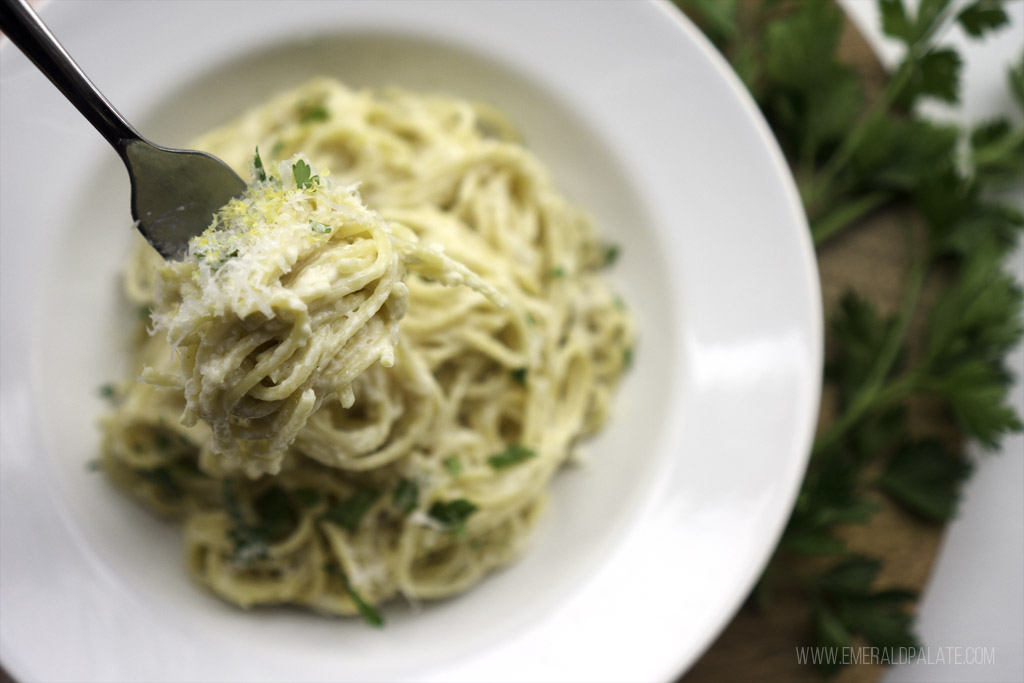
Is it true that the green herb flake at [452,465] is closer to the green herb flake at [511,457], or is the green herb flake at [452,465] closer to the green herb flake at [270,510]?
the green herb flake at [511,457]

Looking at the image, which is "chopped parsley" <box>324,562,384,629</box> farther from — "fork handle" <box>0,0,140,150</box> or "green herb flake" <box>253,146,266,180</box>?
"fork handle" <box>0,0,140,150</box>

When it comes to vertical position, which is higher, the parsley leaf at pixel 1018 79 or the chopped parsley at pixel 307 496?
the chopped parsley at pixel 307 496

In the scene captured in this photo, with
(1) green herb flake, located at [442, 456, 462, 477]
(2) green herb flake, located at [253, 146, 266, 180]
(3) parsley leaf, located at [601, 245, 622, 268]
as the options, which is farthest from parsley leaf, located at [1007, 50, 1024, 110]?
(2) green herb flake, located at [253, 146, 266, 180]

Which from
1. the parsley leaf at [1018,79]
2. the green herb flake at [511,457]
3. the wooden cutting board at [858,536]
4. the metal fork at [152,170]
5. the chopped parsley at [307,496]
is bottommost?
the wooden cutting board at [858,536]

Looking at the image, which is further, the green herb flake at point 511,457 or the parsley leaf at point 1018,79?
the parsley leaf at point 1018,79

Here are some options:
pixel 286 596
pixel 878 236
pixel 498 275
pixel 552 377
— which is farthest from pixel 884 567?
pixel 286 596

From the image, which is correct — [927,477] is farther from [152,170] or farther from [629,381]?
A: [152,170]

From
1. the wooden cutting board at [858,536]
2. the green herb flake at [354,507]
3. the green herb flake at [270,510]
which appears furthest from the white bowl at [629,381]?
the wooden cutting board at [858,536]

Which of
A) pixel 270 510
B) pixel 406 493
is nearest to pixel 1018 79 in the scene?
pixel 406 493
